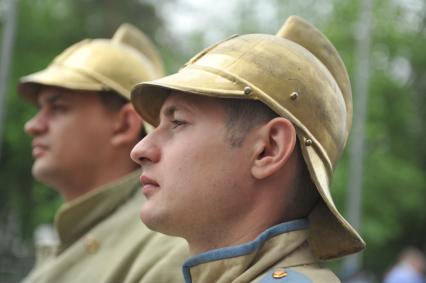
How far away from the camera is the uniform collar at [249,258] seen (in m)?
2.83

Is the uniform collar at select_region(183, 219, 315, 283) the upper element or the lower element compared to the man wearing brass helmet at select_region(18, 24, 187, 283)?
upper

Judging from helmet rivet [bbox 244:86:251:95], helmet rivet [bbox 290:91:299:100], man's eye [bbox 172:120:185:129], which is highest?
helmet rivet [bbox 244:86:251:95]

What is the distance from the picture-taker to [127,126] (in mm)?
4730

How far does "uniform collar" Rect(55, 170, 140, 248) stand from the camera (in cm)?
457

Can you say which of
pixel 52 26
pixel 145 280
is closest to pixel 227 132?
pixel 145 280

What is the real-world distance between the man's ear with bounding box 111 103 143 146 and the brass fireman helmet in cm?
8

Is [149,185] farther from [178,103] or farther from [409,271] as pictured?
[409,271]

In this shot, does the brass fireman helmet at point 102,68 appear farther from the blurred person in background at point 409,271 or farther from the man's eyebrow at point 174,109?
the blurred person in background at point 409,271

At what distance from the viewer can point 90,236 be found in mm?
4484

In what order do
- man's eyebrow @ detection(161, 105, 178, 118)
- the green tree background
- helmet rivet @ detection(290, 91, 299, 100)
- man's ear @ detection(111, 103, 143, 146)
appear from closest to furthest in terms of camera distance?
helmet rivet @ detection(290, 91, 299, 100) < man's eyebrow @ detection(161, 105, 178, 118) < man's ear @ detection(111, 103, 143, 146) < the green tree background

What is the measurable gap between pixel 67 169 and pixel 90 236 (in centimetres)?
37

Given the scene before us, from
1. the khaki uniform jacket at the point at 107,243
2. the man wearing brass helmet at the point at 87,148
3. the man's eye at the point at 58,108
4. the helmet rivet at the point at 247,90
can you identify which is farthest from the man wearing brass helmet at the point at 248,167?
the man's eye at the point at 58,108

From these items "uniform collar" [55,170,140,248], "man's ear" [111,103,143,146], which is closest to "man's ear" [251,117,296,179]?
"uniform collar" [55,170,140,248]

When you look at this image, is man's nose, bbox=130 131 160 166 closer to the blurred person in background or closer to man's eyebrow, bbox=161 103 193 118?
man's eyebrow, bbox=161 103 193 118
